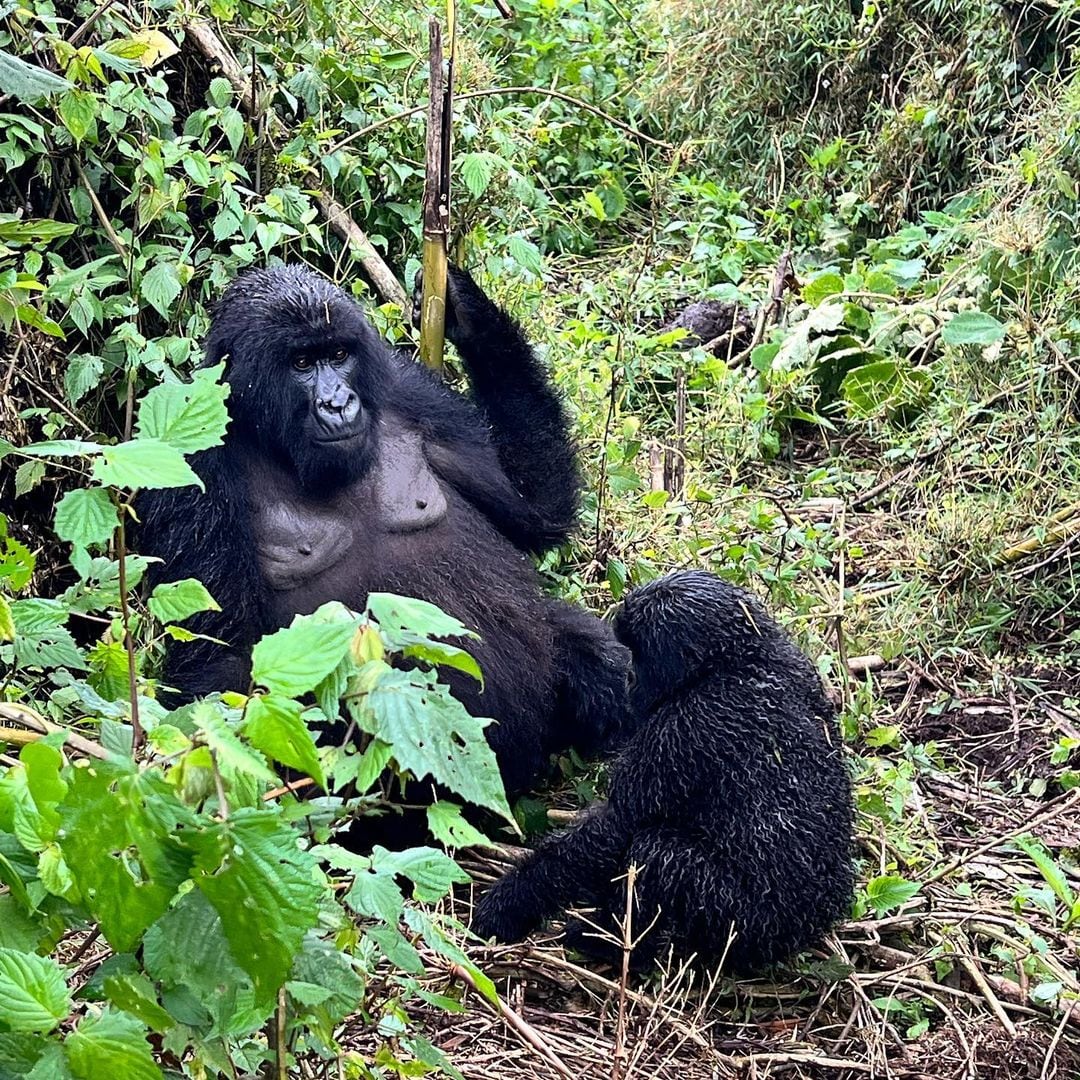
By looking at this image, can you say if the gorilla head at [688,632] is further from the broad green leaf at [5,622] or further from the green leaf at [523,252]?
the broad green leaf at [5,622]

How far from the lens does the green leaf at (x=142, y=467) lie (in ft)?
5.89

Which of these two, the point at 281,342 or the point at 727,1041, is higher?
the point at 281,342

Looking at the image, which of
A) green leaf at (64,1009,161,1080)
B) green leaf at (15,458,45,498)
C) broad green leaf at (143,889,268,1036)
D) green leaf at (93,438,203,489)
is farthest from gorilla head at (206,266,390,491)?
green leaf at (64,1009,161,1080)

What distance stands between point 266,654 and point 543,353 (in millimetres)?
3907

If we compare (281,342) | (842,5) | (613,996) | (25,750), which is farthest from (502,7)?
(842,5)

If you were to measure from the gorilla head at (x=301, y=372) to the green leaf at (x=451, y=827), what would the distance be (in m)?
2.00

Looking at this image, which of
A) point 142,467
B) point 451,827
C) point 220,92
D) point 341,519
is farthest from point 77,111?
point 451,827

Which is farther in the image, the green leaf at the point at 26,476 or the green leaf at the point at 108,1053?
the green leaf at the point at 26,476

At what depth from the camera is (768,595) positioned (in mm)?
4832

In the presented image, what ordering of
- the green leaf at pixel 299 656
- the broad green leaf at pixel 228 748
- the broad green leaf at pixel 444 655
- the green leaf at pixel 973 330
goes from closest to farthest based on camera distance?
the broad green leaf at pixel 228 748 → the green leaf at pixel 299 656 → the broad green leaf at pixel 444 655 → the green leaf at pixel 973 330

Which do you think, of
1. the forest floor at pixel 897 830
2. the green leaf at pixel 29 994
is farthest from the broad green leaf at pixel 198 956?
the forest floor at pixel 897 830

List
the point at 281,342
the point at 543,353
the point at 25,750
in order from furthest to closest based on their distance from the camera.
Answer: the point at 543,353 < the point at 281,342 < the point at 25,750

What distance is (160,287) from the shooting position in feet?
15.2

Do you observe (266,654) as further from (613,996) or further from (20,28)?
(20,28)
